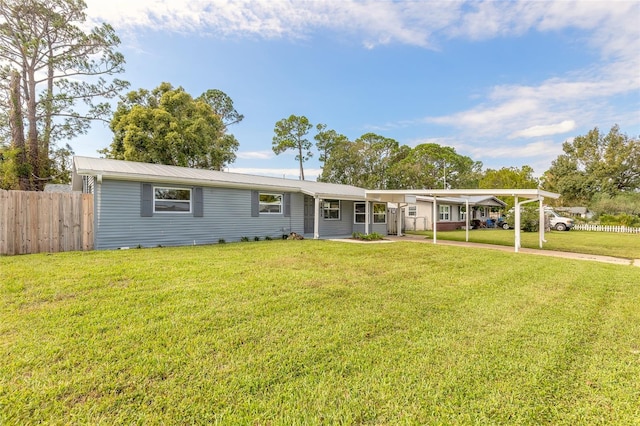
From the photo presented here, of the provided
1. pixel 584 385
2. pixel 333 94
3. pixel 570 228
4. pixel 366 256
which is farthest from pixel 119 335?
pixel 570 228

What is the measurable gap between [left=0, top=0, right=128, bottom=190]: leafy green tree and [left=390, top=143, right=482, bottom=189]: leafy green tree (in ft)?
95.0

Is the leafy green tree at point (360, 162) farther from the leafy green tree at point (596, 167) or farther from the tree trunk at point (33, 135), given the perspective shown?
the tree trunk at point (33, 135)

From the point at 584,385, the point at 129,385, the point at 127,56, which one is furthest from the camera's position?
the point at 127,56

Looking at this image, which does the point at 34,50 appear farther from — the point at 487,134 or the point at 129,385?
the point at 487,134

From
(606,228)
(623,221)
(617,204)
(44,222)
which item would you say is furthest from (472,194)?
(617,204)

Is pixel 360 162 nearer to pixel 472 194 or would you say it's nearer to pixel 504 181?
pixel 504 181

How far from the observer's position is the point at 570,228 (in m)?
23.4

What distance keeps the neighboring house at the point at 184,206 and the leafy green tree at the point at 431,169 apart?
22232 millimetres

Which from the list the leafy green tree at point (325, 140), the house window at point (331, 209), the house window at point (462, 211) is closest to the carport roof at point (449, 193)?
the house window at point (331, 209)

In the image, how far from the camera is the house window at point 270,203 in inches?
521

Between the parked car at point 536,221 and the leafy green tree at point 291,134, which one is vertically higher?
the leafy green tree at point 291,134

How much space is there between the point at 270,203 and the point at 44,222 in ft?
24.8

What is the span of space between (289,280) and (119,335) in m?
2.86

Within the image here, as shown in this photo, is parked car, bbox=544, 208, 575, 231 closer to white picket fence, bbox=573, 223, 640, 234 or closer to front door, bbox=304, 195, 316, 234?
white picket fence, bbox=573, 223, 640, 234
